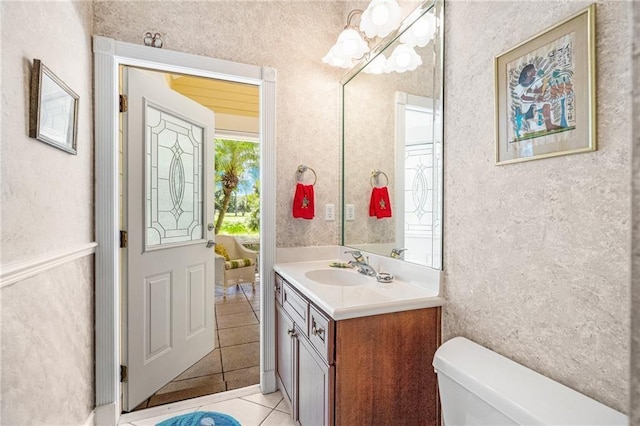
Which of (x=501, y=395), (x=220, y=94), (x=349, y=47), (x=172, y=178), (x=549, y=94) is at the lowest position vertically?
(x=501, y=395)

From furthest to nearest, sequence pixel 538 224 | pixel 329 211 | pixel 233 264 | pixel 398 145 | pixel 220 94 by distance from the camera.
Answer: pixel 233 264 → pixel 220 94 → pixel 329 211 → pixel 398 145 → pixel 538 224

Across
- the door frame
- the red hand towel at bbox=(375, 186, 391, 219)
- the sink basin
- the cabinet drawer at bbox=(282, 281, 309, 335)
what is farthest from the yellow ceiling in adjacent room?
the cabinet drawer at bbox=(282, 281, 309, 335)

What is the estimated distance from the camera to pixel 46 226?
1195 millimetres

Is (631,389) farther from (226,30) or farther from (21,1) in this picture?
(226,30)

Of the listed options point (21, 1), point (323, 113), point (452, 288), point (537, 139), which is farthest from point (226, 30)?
point (452, 288)

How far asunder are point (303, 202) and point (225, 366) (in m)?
1.41

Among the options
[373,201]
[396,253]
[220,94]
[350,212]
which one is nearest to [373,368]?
[396,253]

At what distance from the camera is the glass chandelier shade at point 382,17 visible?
1582 mm

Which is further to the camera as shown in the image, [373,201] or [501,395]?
[373,201]

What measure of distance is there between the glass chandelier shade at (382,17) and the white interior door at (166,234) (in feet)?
4.68

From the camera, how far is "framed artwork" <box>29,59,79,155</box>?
3.56 feet

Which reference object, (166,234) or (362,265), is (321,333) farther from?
(166,234)

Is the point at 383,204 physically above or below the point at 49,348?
above

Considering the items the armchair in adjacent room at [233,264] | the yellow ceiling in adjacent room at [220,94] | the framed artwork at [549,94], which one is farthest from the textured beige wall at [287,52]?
the armchair in adjacent room at [233,264]
